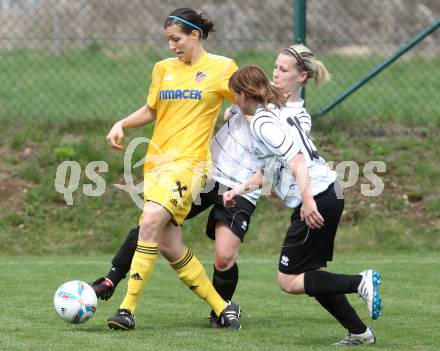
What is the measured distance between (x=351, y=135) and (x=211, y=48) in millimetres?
2831

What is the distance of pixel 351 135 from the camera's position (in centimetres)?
1143

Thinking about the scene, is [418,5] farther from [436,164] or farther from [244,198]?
[244,198]

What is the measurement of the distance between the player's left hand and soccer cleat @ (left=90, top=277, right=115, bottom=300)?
1549mm

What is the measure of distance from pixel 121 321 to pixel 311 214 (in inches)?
51.9

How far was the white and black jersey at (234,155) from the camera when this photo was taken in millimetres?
6441

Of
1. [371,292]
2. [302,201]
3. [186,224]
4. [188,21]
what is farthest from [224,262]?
[186,224]

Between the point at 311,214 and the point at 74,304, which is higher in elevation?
the point at 311,214

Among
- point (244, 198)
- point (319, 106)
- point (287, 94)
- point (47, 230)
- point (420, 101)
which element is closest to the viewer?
point (287, 94)

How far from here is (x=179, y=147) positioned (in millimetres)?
6195

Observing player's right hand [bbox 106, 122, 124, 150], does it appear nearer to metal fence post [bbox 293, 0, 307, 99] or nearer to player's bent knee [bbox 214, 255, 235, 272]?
player's bent knee [bbox 214, 255, 235, 272]

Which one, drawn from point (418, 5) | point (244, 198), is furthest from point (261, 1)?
point (244, 198)

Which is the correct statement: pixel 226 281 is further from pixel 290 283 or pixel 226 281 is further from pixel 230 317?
pixel 290 283

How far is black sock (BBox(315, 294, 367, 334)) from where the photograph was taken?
5493 mm

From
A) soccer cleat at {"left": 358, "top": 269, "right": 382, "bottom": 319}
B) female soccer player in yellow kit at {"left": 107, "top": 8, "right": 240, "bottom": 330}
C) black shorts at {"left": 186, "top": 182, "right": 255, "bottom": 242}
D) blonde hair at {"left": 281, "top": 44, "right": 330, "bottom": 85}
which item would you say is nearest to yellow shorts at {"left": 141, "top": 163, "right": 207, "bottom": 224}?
female soccer player in yellow kit at {"left": 107, "top": 8, "right": 240, "bottom": 330}
